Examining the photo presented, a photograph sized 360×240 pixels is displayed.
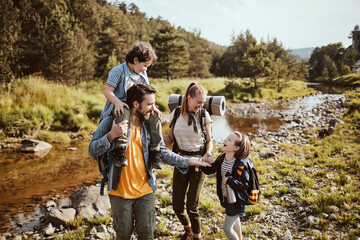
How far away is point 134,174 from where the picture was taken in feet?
8.63

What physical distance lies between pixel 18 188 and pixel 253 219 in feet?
23.8

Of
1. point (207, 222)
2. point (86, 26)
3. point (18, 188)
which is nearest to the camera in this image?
point (207, 222)

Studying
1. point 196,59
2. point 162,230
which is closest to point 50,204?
point 162,230

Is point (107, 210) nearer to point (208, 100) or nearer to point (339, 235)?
point (208, 100)

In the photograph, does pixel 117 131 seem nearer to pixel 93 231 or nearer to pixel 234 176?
pixel 234 176

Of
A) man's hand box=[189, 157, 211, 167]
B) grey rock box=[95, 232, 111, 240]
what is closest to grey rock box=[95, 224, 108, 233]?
grey rock box=[95, 232, 111, 240]

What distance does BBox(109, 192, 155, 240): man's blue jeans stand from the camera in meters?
2.53

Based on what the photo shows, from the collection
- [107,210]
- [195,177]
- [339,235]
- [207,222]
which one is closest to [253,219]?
[207,222]

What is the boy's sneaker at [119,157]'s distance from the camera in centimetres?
238

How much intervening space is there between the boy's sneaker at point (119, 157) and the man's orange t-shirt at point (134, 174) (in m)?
0.15

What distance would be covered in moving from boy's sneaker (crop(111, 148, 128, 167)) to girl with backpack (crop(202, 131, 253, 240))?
1332 millimetres

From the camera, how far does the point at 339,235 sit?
391 cm

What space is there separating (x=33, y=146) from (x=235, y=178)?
10786mm

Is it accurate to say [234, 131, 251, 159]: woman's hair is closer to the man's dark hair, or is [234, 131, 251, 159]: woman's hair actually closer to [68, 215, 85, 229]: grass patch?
the man's dark hair
